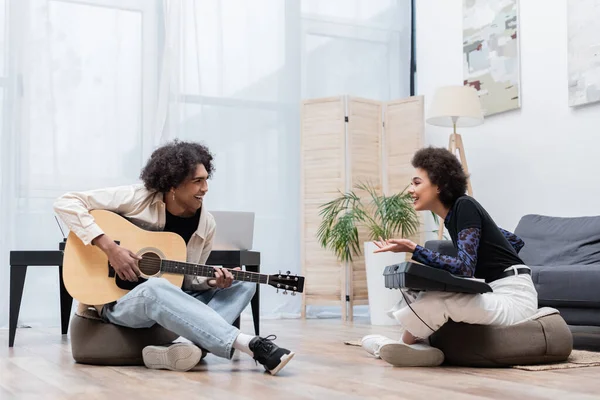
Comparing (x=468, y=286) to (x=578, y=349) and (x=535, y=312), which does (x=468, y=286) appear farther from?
(x=578, y=349)

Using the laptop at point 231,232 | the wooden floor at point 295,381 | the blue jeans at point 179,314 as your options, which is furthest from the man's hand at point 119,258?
the laptop at point 231,232

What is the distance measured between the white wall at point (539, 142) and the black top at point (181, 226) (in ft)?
9.78

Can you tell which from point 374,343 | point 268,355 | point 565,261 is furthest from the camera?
point 565,261

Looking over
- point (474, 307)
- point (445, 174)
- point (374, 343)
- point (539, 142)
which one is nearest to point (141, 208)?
point (374, 343)

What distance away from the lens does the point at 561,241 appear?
440 cm

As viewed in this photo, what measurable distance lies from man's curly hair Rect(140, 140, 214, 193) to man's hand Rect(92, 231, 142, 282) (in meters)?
0.28

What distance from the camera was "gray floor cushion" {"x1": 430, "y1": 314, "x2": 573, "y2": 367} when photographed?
279cm

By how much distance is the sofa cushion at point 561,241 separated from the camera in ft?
13.9

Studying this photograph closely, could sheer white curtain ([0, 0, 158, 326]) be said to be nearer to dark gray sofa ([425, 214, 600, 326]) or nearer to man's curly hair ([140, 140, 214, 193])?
dark gray sofa ([425, 214, 600, 326])

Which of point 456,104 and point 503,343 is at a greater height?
point 456,104

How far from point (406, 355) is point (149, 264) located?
1025 mm

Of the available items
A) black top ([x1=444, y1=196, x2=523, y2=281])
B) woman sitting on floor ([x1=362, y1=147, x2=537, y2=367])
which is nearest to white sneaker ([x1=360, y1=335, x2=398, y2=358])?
woman sitting on floor ([x1=362, y1=147, x2=537, y2=367])

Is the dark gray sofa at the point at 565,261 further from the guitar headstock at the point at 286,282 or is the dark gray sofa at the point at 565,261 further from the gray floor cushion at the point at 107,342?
the gray floor cushion at the point at 107,342

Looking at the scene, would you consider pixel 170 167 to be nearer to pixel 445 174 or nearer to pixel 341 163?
pixel 445 174
